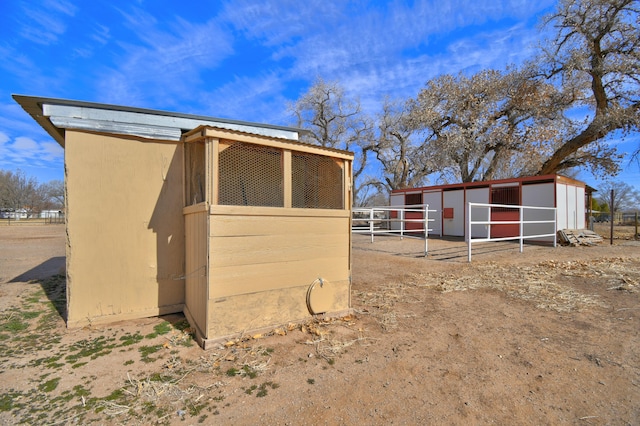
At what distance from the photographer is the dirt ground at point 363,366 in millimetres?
2014

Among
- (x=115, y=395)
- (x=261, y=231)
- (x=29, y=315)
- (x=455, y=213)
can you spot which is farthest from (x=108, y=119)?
(x=455, y=213)

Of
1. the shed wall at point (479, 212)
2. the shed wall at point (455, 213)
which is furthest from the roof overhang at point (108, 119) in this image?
the shed wall at point (455, 213)

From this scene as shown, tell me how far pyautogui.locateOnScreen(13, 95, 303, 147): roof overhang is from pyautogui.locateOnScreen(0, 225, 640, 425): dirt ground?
7.37 ft

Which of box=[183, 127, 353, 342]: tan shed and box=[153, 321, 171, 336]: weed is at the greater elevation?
box=[183, 127, 353, 342]: tan shed

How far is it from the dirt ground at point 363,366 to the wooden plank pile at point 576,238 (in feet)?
21.4

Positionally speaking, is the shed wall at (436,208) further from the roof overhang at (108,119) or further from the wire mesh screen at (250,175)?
the wire mesh screen at (250,175)

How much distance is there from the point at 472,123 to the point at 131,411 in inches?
753

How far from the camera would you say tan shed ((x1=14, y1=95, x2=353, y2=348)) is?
3081 mm

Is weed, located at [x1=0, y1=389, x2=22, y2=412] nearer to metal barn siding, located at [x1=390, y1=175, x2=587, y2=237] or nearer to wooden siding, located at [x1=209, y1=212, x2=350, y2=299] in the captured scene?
wooden siding, located at [x1=209, y1=212, x2=350, y2=299]

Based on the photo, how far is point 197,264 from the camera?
132 inches

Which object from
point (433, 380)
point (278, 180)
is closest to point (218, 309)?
point (278, 180)

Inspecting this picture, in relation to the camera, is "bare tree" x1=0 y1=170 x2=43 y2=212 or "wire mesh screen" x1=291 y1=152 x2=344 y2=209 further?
"bare tree" x1=0 y1=170 x2=43 y2=212

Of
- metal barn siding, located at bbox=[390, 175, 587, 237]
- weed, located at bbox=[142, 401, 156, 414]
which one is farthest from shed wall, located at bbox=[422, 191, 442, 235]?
weed, located at bbox=[142, 401, 156, 414]

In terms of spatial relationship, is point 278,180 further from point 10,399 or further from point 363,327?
point 10,399
